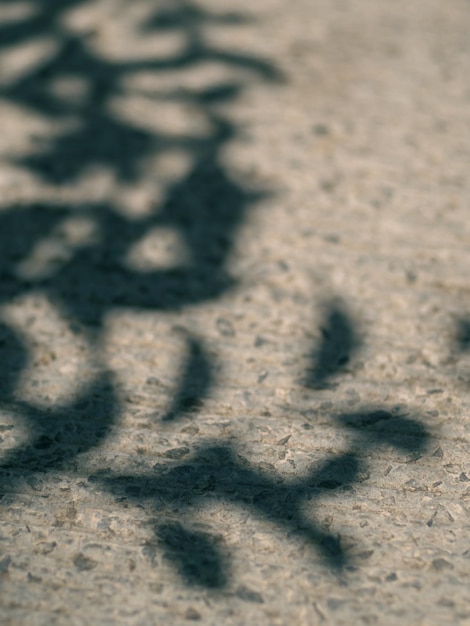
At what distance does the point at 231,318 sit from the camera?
2.52 metres

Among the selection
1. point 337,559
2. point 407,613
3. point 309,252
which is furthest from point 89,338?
point 407,613

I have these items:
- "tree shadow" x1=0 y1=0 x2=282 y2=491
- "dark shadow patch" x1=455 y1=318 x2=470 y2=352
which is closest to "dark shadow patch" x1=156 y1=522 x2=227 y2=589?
"tree shadow" x1=0 y1=0 x2=282 y2=491

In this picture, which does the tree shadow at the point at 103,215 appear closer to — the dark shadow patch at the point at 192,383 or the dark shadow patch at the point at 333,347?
the dark shadow patch at the point at 192,383

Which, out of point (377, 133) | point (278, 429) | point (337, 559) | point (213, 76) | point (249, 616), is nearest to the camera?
point (249, 616)

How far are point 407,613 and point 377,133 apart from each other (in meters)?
2.31

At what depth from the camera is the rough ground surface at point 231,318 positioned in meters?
1.74

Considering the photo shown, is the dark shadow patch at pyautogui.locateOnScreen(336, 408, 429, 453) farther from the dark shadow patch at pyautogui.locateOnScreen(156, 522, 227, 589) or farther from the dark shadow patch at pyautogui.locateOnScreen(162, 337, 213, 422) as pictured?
the dark shadow patch at pyautogui.locateOnScreen(156, 522, 227, 589)

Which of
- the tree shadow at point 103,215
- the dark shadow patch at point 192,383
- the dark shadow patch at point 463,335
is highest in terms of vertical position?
the tree shadow at point 103,215

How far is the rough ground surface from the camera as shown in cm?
174

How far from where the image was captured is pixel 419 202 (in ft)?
10.0

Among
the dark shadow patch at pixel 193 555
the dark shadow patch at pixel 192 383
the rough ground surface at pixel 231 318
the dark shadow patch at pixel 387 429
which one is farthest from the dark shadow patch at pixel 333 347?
the dark shadow patch at pixel 193 555

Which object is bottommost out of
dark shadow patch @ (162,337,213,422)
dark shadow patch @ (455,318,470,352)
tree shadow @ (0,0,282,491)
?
dark shadow patch @ (455,318,470,352)

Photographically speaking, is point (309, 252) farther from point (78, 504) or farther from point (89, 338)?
point (78, 504)

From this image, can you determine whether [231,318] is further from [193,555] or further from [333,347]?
[193,555]
